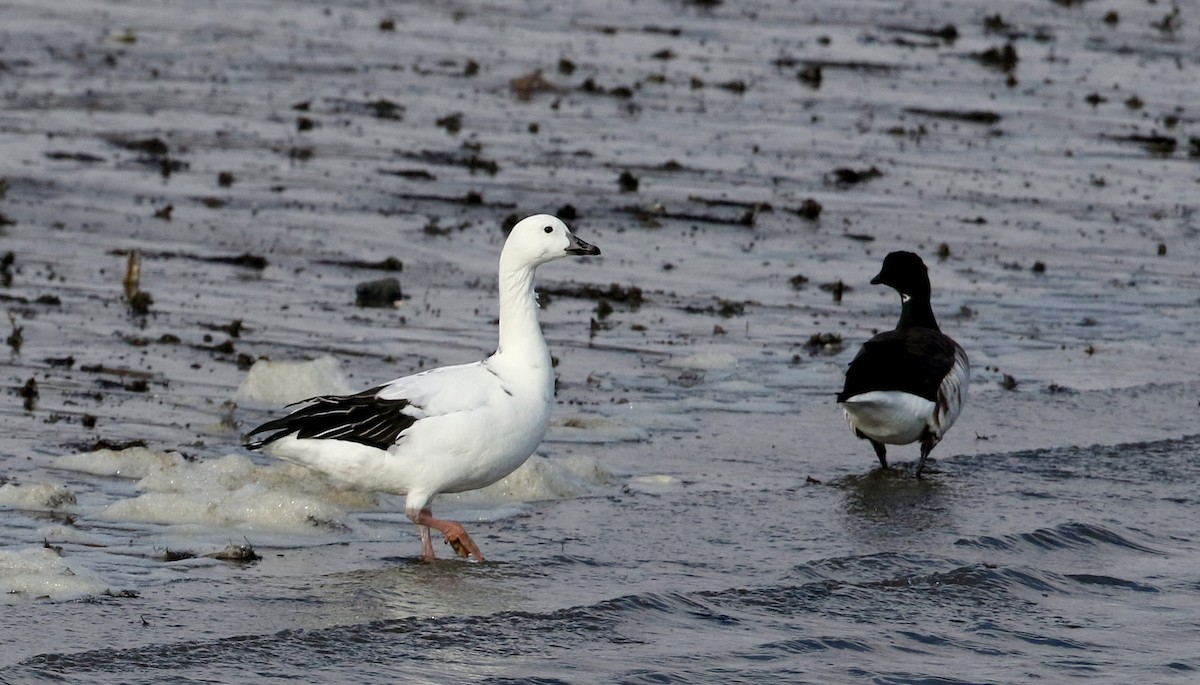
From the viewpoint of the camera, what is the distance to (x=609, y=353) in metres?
12.1

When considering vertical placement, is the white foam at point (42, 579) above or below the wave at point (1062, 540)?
below

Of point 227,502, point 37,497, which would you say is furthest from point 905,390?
point 37,497

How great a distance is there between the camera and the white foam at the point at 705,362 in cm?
1184

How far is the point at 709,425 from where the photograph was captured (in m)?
10.5

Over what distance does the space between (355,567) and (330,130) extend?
42.6ft

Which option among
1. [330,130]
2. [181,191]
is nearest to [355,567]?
[181,191]

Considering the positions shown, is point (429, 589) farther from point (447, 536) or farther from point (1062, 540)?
point (1062, 540)

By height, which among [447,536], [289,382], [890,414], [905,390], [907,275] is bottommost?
[447,536]

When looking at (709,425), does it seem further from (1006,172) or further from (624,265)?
(1006,172)

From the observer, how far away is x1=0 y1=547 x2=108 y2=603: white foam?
6719 millimetres

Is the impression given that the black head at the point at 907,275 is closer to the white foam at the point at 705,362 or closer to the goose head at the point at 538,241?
the white foam at the point at 705,362

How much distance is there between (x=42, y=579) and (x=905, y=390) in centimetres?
481

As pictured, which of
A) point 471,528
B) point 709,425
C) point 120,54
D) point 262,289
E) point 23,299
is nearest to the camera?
point 471,528

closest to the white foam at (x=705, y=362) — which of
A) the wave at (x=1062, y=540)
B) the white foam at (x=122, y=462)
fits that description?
the wave at (x=1062, y=540)
